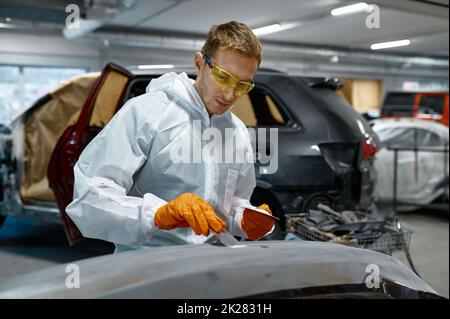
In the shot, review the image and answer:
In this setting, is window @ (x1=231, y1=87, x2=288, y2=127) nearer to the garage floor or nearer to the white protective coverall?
the white protective coverall

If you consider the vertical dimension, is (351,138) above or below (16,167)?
above

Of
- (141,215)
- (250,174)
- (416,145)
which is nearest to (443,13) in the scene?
(416,145)

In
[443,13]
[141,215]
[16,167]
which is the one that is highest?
[443,13]

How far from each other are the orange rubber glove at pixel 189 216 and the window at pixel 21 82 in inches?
160

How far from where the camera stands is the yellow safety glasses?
33.2 inches

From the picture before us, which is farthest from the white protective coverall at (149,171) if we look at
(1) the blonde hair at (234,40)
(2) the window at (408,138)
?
(2) the window at (408,138)

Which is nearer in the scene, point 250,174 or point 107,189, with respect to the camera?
point 107,189

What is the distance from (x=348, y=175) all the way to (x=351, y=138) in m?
0.18

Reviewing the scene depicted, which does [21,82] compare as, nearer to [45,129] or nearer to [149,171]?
[45,129]

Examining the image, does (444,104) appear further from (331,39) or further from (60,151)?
(60,151)

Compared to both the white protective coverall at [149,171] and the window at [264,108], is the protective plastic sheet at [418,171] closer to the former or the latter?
the window at [264,108]

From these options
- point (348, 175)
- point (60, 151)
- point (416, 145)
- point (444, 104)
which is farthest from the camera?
point (444, 104)

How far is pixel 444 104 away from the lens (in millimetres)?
7562

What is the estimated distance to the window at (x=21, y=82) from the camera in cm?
516
